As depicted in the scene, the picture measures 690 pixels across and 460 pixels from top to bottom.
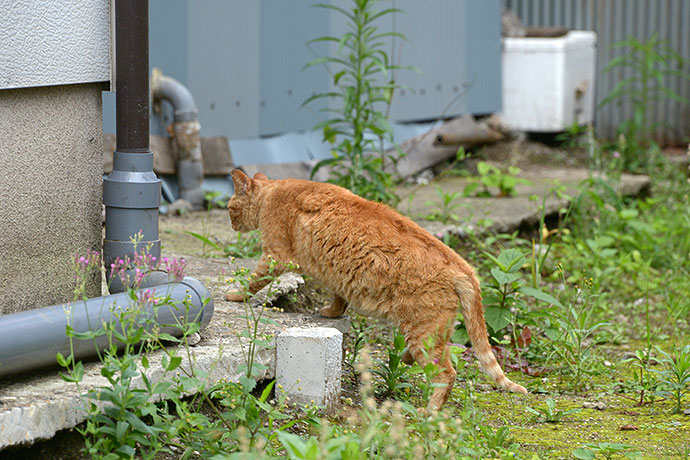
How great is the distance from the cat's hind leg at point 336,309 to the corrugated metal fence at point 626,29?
7.99 m

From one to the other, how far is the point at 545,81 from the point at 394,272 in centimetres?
728

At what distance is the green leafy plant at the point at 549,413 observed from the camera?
348 centimetres

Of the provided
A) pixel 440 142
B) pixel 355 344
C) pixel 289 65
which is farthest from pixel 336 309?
pixel 440 142

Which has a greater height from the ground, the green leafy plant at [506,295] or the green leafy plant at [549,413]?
the green leafy plant at [506,295]

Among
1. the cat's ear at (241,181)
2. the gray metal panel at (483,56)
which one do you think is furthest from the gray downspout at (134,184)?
the gray metal panel at (483,56)

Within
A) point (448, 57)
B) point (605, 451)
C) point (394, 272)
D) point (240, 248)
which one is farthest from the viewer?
point (448, 57)

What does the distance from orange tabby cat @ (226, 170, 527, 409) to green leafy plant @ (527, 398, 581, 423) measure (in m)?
0.15

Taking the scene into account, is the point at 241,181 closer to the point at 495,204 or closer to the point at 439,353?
the point at 439,353

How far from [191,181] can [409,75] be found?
3062mm

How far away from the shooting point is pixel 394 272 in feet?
11.2

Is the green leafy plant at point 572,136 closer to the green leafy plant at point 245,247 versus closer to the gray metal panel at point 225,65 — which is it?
the gray metal panel at point 225,65

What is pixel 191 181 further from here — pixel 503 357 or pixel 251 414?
pixel 251 414

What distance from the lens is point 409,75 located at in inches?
342

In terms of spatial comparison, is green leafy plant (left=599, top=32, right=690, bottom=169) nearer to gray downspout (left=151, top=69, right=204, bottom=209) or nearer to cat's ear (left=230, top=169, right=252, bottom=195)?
gray downspout (left=151, top=69, right=204, bottom=209)
